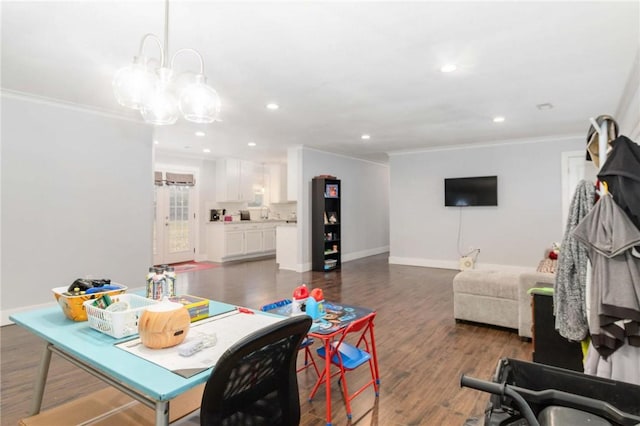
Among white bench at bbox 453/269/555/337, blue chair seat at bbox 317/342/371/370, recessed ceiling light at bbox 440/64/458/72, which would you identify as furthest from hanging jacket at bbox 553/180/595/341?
recessed ceiling light at bbox 440/64/458/72

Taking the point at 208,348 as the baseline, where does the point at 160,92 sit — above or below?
above

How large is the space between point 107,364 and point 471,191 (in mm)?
6749

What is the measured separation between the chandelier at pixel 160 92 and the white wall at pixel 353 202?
4.86 meters

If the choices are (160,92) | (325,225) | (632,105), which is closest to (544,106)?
(632,105)

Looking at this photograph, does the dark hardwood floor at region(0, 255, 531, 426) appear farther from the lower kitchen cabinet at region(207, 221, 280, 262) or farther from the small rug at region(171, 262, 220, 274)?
the lower kitchen cabinet at region(207, 221, 280, 262)

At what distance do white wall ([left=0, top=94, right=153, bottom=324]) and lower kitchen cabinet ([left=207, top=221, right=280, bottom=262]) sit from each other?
3.36m

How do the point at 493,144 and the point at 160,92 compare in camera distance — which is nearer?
the point at 160,92

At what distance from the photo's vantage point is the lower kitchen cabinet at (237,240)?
8328 mm

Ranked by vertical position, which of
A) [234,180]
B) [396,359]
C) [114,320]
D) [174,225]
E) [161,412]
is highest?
[234,180]

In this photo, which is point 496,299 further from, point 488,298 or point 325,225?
point 325,225

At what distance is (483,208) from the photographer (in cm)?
680

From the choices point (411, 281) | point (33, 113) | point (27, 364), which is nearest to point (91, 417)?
point (27, 364)

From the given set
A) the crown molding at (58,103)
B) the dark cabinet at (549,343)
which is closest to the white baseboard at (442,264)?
the dark cabinet at (549,343)

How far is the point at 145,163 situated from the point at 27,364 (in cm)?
284
